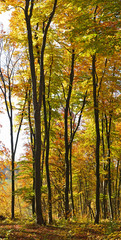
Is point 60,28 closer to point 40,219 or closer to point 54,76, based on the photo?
point 54,76

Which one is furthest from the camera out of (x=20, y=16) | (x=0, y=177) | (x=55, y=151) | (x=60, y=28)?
(x=55, y=151)

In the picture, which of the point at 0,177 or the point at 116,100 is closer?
the point at 0,177

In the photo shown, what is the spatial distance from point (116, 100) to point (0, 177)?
996 cm

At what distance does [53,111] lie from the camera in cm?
1644

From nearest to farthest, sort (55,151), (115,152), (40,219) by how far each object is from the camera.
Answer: (40,219), (115,152), (55,151)

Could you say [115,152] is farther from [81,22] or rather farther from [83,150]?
[81,22]

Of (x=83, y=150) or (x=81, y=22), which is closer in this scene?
(x=81, y=22)

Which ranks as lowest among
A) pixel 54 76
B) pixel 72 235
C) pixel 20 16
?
pixel 72 235

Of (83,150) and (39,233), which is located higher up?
(83,150)

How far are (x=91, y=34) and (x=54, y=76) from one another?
6.25 m

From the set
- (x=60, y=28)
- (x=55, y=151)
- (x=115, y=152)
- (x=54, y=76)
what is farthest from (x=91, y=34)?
(x=55, y=151)

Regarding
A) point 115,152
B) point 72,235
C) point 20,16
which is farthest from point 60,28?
point 115,152

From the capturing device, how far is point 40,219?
9766mm

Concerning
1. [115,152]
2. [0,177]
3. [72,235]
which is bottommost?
[72,235]
